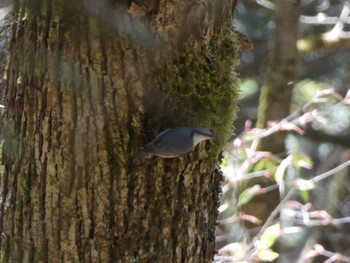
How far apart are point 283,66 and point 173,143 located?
2169 mm

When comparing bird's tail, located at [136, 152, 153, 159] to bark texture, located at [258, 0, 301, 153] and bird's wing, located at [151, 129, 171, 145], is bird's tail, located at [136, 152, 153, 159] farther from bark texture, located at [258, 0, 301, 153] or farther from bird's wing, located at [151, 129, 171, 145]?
bark texture, located at [258, 0, 301, 153]

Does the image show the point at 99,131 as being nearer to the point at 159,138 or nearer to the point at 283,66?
the point at 159,138

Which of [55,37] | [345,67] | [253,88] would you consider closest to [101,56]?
[55,37]

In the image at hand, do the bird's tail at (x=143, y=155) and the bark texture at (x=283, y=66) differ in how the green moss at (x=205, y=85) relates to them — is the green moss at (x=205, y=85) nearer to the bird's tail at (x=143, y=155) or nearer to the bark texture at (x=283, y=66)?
the bird's tail at (x=143, y=155)

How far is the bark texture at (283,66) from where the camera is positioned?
3.31 m

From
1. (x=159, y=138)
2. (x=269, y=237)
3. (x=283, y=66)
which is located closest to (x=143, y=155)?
(x=159, y=138)

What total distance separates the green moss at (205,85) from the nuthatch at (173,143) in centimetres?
6

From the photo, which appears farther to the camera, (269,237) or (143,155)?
(269,237)

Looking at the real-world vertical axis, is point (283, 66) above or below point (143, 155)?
above

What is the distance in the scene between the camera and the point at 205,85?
54.1 inches

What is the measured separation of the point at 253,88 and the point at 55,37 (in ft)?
10.7

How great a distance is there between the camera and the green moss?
133 centimetres

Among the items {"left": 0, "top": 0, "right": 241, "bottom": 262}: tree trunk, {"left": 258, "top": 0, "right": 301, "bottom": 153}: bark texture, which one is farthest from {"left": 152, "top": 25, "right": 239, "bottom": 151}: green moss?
{"left": 258, "top": 0, "right": 301, "bottom": 153}: bark texture

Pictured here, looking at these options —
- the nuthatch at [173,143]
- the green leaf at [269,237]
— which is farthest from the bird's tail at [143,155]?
the green leaf at [269,237]
